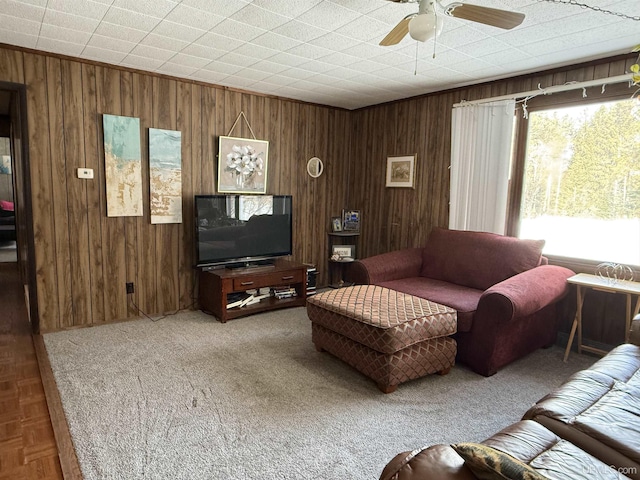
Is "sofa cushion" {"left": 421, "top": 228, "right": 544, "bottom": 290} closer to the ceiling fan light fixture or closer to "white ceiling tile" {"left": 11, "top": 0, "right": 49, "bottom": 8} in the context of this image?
the ceiling fan light fixture

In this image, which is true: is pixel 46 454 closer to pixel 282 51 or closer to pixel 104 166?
pixel 104 166

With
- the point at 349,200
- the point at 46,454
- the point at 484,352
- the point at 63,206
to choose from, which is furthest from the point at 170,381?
the point at 349,200

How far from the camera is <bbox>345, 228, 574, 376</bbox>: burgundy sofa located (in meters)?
2.76

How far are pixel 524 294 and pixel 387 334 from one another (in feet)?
3.39

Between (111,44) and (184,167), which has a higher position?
(111,44)

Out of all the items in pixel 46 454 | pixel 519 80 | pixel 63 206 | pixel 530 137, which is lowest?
pixel 46 454

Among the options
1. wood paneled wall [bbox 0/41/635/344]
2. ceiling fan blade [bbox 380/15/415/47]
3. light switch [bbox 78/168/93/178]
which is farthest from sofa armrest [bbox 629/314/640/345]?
light switch [bbox 78/168/93/178]

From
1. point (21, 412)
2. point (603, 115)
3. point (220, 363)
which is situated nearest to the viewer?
point (21, 412)

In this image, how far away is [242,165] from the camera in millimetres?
4383

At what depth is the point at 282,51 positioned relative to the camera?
122 inches

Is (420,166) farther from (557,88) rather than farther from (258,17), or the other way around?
(258,17)

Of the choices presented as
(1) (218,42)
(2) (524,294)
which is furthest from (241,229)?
(2) (524,294)

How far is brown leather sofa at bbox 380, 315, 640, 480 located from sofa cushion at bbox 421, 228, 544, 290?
4.97ft

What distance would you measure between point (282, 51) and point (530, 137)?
2.34 metres
